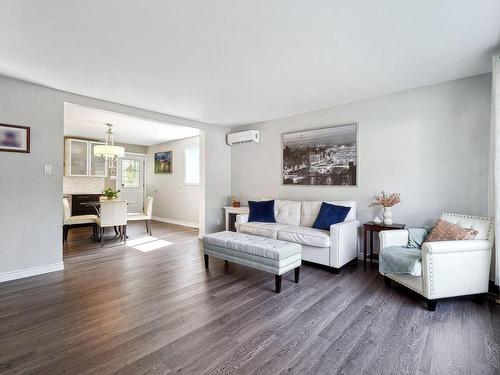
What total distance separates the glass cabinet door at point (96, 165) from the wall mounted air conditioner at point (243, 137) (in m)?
4.16

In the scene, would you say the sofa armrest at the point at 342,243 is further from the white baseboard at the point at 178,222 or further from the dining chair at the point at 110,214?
the white baseboard at the point at 178,222

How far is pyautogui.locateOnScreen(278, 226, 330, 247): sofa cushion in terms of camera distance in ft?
10.8

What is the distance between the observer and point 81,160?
6930mm

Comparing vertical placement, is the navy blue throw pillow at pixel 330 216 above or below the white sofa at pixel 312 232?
above

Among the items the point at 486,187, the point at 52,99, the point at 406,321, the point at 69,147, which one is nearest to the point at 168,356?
the point at 406,321

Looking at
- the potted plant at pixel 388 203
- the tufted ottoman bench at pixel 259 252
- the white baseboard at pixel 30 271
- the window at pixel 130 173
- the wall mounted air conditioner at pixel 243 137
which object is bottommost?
the white baseboard at pixel 30 271

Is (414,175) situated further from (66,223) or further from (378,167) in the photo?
(66,223)

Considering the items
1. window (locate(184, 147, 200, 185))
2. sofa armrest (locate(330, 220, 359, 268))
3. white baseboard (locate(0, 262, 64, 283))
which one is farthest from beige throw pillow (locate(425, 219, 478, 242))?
window (locate(184, 147, 200, 185))

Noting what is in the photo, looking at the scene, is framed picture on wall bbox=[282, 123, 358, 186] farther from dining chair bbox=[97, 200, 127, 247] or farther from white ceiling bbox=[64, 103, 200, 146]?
dining chair bbox=[97, 200, 127, 247]

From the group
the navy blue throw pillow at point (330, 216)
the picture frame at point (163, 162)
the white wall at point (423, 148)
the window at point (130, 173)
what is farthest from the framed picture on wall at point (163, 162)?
the navy blue throw pillow at point (330, 216)

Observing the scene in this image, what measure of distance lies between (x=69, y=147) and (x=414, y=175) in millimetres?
7861

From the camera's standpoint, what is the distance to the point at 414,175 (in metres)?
3.45

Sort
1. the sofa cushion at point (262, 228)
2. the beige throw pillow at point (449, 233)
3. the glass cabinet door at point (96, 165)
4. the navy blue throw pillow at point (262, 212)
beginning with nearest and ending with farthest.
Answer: the beige throw pillow at point (449, 233), the sofa cushion at point (262, 228), the navy blue throw pillow at point (262, 212), the glass cabinet door at point (96, 165)

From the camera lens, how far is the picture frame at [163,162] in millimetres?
7539
